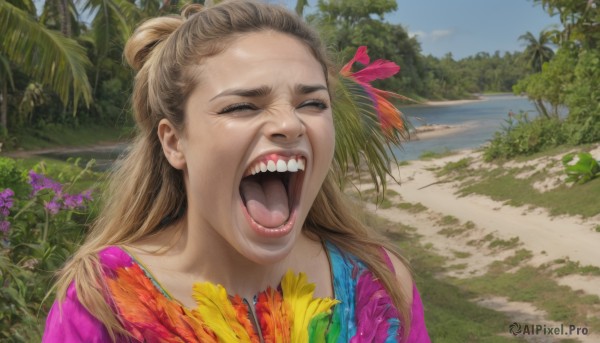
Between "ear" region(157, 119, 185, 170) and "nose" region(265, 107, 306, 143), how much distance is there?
0.76 feet

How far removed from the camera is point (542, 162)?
44.3 feet

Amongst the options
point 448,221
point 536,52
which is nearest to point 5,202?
point 448,221

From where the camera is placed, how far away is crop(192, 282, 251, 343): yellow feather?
138 cm

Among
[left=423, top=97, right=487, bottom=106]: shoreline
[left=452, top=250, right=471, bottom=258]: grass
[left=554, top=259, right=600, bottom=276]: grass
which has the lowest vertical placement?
[left=423, top=97, right=487, bottom=106]: shoreline

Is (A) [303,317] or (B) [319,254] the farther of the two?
(B) [319,254]

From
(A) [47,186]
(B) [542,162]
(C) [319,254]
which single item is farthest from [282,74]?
(B) [542,162]

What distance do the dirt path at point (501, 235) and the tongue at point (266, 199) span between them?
5.02 metres

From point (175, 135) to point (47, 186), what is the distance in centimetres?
272

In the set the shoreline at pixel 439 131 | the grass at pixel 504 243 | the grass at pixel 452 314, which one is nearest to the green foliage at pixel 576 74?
Result: the grass at pixel 504 243

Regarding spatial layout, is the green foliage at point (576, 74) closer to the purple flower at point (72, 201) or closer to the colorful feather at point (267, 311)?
the purple flower at point (72, 201)

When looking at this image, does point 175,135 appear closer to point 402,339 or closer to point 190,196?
point 190,196

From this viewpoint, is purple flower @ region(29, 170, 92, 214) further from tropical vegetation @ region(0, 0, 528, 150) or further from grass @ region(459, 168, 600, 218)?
grass @ region(459, 168, 600, 218)

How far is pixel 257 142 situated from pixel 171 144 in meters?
0.24

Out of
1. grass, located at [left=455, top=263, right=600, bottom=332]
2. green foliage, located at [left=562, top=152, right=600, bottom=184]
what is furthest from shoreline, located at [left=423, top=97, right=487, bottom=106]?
grass, located at [left=455, top=263, right=600, bottom=332]
